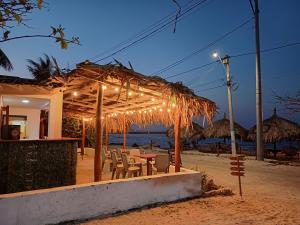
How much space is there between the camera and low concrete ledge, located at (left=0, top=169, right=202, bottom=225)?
4355 mm

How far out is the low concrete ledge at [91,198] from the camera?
14.3 feet

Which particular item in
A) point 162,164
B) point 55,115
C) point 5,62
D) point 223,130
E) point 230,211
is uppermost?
point 5,62

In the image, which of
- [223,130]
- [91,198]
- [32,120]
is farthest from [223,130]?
[91,198]

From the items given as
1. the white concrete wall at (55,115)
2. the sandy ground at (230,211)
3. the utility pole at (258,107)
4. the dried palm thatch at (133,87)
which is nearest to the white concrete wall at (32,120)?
the dried palm thatch at (133,87)

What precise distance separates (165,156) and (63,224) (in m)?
4.09

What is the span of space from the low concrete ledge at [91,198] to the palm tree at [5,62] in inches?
571

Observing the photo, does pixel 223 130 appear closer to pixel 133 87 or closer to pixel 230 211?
pixel 133 87

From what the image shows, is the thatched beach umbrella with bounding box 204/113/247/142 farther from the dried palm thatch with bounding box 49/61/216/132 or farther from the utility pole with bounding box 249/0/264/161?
the dried palm thatch with bounding box 49/61/216/132

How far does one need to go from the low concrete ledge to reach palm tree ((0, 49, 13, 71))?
14513 mm

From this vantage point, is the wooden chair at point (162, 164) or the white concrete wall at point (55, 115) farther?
the wooden chair at point (162, 164)

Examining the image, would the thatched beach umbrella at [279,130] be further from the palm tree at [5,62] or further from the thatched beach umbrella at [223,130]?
the palm tree at [5,62]

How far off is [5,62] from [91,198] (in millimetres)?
15261

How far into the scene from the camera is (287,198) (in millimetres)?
7012

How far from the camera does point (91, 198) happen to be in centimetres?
513
